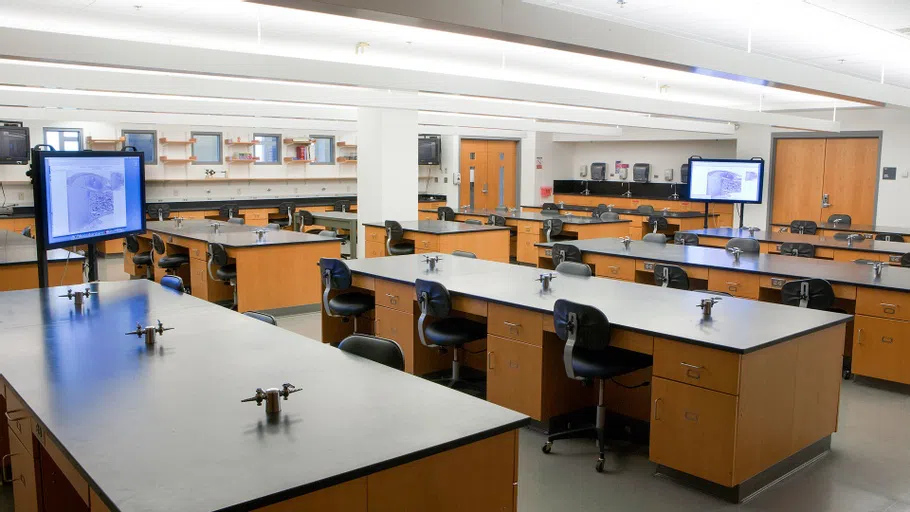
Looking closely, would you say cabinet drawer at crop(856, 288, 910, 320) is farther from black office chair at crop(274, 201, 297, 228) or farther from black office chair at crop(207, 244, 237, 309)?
black office chair at crop(274, 201, 297, 228)

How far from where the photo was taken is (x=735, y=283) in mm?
6020

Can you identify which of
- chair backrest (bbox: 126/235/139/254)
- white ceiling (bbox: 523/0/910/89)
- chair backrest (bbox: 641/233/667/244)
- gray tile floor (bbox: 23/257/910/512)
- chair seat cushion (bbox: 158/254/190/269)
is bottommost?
gray tile floor (bbox: 23/257/910/512)

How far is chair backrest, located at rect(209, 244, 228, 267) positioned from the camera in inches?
285

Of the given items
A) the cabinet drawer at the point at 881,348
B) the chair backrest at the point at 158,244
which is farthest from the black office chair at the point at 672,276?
the chair backrest at the point at 158,244

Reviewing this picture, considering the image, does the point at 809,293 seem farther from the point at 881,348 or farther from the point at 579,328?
the point at 579,328

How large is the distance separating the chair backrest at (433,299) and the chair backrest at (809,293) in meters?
2.59

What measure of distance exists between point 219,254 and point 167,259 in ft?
4.74

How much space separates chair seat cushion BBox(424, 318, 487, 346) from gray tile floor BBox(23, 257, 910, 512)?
27.8 inches

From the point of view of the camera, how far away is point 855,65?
7.48m

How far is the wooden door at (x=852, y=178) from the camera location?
12320mm

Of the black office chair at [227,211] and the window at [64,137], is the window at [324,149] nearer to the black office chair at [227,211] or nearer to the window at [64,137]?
the black office chair at [227,211]

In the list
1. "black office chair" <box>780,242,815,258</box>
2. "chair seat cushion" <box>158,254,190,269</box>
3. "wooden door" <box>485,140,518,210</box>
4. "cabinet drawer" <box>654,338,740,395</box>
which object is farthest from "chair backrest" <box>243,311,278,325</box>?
"wooden door" <box>485,140,518,210</box>

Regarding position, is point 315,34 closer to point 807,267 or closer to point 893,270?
point 807,267

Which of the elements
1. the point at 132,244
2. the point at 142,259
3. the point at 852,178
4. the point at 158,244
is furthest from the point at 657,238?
the point at 852,178
